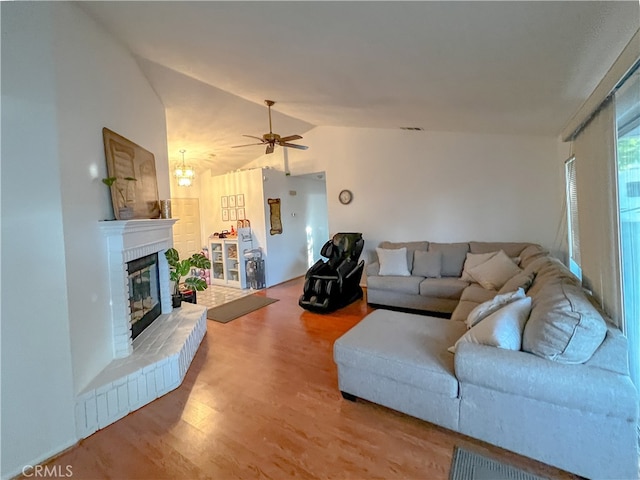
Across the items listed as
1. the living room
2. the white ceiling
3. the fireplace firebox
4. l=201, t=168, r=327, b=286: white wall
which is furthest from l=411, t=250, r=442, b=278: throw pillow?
the fireplace firebox

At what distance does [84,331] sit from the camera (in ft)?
7.00

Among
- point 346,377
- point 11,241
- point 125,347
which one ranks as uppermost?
point 11,241

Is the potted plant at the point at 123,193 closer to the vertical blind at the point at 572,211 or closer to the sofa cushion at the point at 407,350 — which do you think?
the sofa cushion at the point at 407,350

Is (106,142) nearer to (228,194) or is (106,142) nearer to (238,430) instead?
(238,430)

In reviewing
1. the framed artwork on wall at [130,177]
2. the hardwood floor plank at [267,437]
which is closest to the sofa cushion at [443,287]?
the hardwood floor plank at [267,437]

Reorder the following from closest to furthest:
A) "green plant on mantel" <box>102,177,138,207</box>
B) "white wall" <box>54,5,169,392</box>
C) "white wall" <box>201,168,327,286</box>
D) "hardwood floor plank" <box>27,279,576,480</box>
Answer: "hardwood floor plank" <box>27,279,576,480</box>
"white wall" <box>54,5,169,392</box>
"green plant on mantel" <box>102,177,138,207</box>
"white wall" <box>201,168,327,286</box>

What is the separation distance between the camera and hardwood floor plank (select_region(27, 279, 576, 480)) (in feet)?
5.51

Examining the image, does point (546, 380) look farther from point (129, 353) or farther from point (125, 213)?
point (125, 213)

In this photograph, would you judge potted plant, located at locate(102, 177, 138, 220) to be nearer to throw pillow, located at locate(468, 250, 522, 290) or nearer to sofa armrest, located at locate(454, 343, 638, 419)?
sofa armrest, located at locate(454, 343, 638, 419)

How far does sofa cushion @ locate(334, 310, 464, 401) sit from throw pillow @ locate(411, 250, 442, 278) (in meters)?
1.85

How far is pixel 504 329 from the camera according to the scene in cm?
180

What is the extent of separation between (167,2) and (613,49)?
2.57m

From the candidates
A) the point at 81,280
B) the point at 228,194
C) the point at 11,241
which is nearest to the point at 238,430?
the point at 81,280

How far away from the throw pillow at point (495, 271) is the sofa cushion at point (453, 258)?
1.32ft
